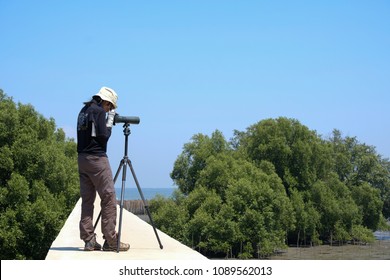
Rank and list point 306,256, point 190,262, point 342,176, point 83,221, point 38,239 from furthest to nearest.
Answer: point 342,176, point 306,256, point 38,239, point 83,221, point 190,262

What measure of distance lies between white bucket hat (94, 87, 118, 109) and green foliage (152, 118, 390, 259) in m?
45.6

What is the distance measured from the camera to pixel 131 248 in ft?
25.9

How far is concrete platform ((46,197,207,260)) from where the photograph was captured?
6.87m

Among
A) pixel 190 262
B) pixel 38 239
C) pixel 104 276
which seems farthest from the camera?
pixel 38 239

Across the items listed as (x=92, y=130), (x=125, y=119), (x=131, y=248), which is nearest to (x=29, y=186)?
(x=131, y=248)

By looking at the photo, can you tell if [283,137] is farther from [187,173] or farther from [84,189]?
[84,189]

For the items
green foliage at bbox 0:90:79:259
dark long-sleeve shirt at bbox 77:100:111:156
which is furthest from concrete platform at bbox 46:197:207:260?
green foliage at bbox 0:90:79:259

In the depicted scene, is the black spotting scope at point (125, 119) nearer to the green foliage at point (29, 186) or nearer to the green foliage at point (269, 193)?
the green foliage at point (29, 186)

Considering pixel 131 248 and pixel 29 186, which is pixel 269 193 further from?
pixel 131 248

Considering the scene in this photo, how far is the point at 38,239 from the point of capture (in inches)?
1362

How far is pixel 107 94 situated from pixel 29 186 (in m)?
30.8

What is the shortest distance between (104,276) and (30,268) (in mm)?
744

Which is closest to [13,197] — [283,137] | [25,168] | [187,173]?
[25,168]

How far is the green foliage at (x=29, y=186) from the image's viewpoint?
112ft
